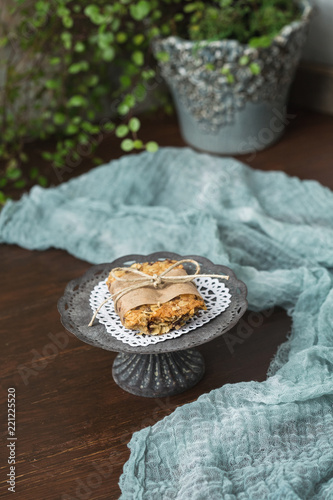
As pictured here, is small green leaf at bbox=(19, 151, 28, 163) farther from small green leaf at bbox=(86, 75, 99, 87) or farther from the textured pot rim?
the textured pot rim

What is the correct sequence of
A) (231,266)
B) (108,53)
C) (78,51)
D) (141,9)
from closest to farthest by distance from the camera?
(231,266)
(141,9)
(108,53)
(78,51)

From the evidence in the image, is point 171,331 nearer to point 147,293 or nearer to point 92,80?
point 147,293

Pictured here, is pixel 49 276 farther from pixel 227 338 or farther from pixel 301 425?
pixel 301 425

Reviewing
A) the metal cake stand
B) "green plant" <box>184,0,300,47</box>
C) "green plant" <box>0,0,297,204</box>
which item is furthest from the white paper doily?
"green plant" <box>184,0,300,47</box>

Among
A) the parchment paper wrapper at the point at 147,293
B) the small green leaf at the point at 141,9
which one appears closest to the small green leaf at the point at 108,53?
the small green leaf at the point at 141,9

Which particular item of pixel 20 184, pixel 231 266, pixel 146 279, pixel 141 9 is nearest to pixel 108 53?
pixel 141 9

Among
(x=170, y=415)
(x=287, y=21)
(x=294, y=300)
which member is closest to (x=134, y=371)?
(x=170, y=415)

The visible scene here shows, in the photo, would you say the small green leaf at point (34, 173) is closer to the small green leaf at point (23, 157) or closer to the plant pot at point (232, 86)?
the small green leaf at point (23, 157)
